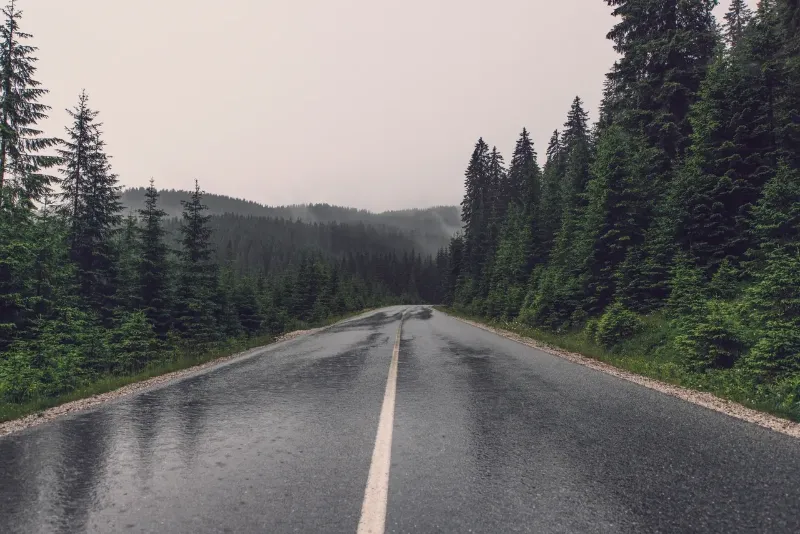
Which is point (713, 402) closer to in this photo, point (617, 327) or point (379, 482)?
point (379, 482)

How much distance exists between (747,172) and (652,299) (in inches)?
216

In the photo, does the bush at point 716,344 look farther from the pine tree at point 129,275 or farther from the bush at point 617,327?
the pine tree at point 129,275

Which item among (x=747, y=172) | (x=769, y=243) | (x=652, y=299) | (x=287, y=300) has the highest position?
(x=747, y=172)

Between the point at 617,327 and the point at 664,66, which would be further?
the point at 664,66

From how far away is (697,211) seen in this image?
13.8 metres

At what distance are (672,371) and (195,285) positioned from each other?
21.3m

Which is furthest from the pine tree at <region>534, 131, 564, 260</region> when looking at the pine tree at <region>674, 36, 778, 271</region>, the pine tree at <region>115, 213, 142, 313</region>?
the pine tree at <region>115, 213, 142, 313</region>

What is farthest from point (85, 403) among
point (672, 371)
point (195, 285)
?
→ point (195, 285)

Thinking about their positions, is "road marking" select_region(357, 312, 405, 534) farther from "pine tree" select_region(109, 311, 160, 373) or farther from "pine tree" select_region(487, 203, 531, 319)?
"pine tree" select_region(487, 203, 531, 319)

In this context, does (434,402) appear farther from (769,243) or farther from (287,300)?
(287,300)

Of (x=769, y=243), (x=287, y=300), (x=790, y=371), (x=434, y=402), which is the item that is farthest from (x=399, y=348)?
(x=287, y=300)

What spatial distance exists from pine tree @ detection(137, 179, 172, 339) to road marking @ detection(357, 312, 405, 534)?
18190 mm

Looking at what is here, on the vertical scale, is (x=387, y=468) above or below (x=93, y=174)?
below

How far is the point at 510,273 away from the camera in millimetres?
37406
